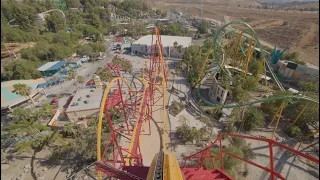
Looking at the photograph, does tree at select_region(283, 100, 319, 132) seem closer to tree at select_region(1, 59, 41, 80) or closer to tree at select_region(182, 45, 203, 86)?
tree at select_region(182, 45, 203, 86)

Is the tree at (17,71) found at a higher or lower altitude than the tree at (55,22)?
lower

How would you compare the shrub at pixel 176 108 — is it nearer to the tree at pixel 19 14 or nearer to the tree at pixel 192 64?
the tree at pixel 192 64

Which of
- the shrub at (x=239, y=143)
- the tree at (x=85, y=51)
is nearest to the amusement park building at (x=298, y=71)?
the shrub at (x=239, y=143)

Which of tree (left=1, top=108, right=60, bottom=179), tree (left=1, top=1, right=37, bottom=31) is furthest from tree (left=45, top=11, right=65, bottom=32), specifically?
tree (left=1, top=108, right=60, bottom=179)

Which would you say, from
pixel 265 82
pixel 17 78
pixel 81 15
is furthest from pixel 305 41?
pixel 81 15

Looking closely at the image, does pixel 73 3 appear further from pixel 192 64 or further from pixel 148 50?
pixel 192 64

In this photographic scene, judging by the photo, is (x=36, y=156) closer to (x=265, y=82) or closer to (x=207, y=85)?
(x=207, y=85)
